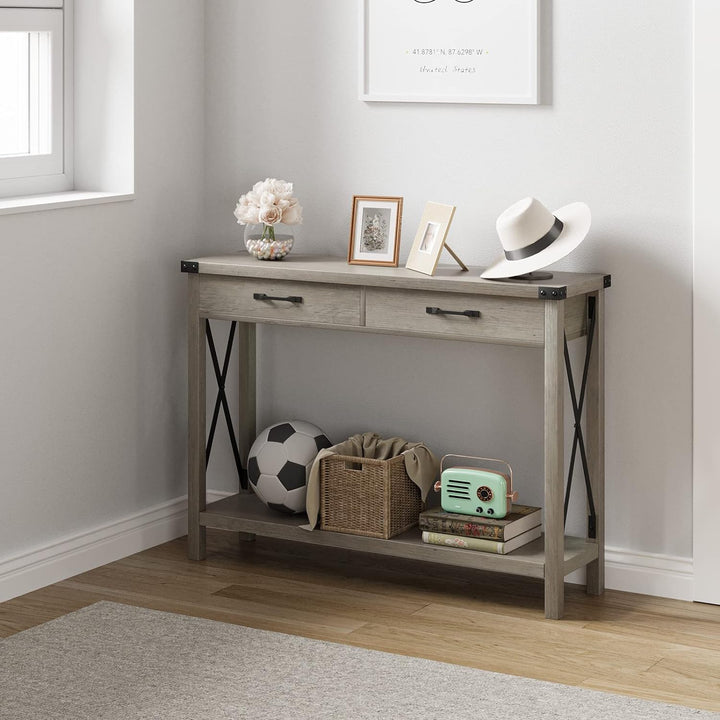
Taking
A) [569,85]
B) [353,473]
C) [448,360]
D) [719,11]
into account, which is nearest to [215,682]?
[353,473]

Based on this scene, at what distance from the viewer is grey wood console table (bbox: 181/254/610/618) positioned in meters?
3.23

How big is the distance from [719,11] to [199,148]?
5.47ft

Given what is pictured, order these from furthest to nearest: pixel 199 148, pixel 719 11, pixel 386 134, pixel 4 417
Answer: pixel 199 148 → pixel 386 134 → pixel 4 417 → pixel 719 11

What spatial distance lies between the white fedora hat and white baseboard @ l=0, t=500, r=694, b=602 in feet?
2.93

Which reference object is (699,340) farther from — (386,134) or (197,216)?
(197,216)

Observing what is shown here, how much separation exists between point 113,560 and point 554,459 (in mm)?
1408

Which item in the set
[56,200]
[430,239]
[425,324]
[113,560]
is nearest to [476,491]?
[425,324]

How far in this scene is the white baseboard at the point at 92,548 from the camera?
348 centimetres

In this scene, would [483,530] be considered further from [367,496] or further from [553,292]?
[553,292]

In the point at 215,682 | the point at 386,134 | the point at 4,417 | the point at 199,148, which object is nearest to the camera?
the point at 215,682

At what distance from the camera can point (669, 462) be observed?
3.45 m

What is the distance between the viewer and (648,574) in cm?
351

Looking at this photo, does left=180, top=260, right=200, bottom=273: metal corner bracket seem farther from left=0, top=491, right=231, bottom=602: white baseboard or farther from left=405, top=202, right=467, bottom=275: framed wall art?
left=0, top=491, right=231, bottom=602: white baseboard

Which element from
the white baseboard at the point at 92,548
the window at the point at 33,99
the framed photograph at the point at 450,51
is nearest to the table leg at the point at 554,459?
the framed photograph at the point at 450,51
